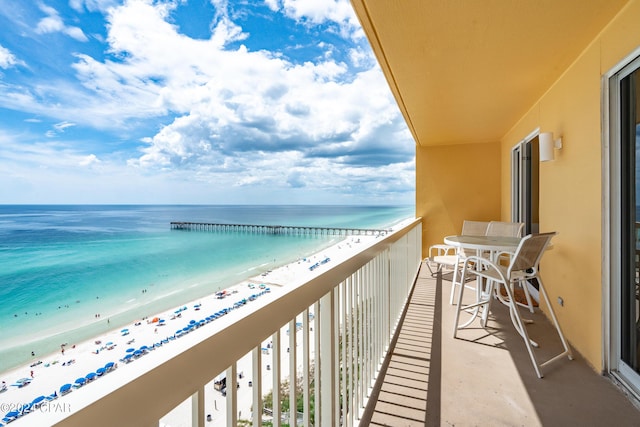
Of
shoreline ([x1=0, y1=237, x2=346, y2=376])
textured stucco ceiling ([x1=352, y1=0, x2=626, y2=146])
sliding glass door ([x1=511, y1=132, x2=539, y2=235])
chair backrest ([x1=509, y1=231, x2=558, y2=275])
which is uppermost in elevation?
textured stucco ceiling ([x1=352, y1=0, x2=626, y2=146])

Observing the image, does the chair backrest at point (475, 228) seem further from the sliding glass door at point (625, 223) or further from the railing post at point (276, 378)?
the railing post at point (276, 378)

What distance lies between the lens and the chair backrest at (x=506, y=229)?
12.8 feet

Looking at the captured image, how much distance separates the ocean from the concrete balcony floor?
1013 centimetres

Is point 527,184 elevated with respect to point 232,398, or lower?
elevated

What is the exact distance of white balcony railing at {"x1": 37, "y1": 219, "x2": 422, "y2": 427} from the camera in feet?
1.59

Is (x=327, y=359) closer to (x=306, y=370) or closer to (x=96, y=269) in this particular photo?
(x=306, y=370)

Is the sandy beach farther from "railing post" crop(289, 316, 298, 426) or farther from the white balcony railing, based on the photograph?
"railing post" crop(289, 316, 298, 426)

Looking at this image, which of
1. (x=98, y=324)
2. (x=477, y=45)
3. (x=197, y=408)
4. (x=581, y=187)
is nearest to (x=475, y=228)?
(x=581, y=187)

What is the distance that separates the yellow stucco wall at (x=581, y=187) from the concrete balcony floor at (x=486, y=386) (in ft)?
1.09

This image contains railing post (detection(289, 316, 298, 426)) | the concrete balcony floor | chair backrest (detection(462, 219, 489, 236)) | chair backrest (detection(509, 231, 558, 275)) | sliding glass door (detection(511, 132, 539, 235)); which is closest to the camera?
railing post (detection(289, 316, 298, 426))

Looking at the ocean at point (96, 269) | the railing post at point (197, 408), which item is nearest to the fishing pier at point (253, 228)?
the ocean at point (96, 269)

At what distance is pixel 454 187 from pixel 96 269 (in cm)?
2255

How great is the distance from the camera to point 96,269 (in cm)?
2053

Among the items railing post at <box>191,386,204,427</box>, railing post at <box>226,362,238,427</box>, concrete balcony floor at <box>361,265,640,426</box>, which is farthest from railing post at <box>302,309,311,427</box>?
concrete balcony floor at <box>361,265,640,426</box>
